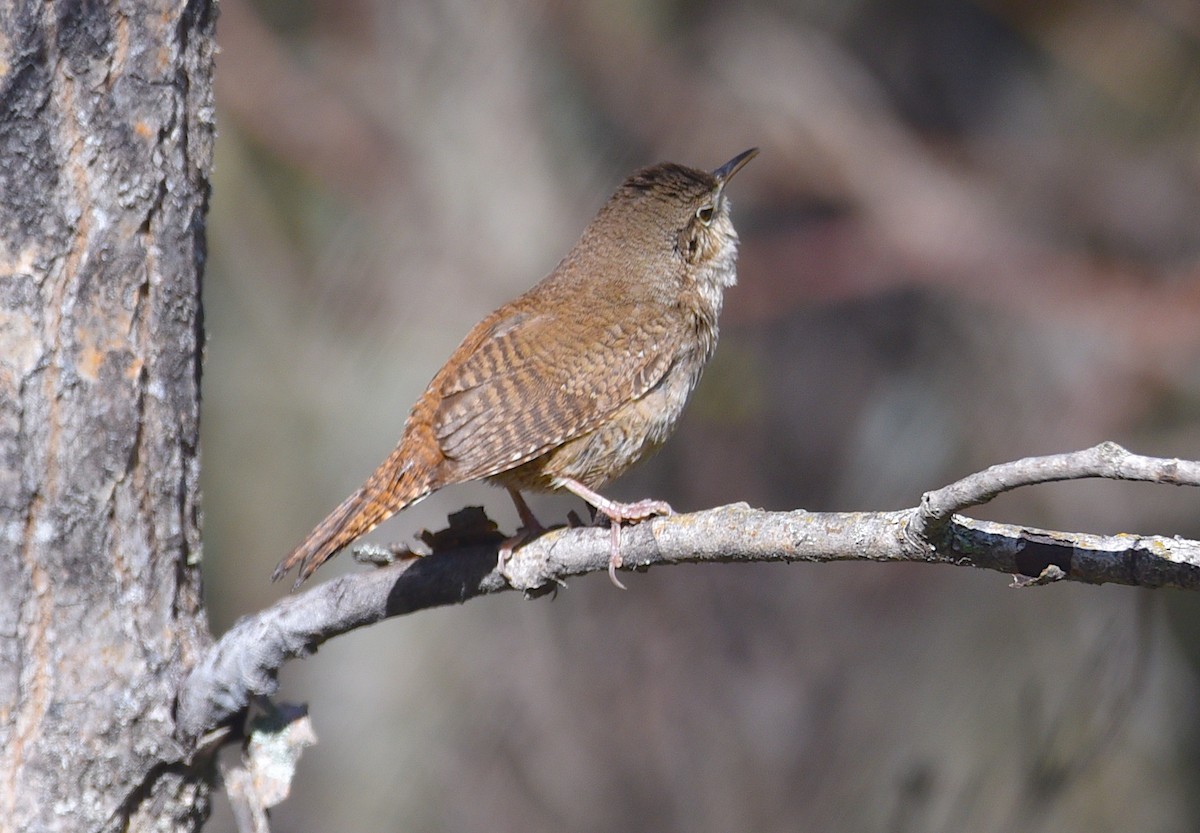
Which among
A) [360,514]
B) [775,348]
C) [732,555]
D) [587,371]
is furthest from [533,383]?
[775,348]

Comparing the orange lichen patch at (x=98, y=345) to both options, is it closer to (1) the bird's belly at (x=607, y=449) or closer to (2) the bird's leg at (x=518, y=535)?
(2) the bird's leg at (x=518, y=535)

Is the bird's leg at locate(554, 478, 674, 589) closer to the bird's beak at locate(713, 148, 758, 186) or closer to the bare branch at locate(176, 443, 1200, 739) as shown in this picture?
the bare branch at locate(176, 443, 1200, 739)

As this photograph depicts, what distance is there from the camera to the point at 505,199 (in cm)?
685

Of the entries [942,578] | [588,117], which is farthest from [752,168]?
[942,578]

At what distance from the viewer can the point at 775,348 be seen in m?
6.92

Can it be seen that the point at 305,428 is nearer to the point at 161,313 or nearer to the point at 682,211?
the point at 682,211

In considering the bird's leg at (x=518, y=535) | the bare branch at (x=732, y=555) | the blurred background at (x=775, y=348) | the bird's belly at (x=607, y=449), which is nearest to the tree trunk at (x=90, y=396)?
the bare branch at (x=732, y=555)

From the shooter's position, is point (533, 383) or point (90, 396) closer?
point (90, 396)

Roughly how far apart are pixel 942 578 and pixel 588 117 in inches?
125

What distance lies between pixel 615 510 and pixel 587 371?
0.43m

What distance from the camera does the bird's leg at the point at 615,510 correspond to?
2.18 metres

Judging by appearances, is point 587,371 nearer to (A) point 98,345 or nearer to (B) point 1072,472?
(A) point 98,345

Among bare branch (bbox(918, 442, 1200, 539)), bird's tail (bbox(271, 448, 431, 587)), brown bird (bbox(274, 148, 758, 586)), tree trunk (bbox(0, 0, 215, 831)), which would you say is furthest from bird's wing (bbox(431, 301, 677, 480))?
bare branch (bbox(918, 442, 1200, 539))

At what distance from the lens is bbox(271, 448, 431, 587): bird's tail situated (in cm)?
239
